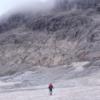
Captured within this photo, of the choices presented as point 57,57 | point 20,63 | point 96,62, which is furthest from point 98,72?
point 20,63

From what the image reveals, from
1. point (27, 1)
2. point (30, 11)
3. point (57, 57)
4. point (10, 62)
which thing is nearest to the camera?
point (57, 57)

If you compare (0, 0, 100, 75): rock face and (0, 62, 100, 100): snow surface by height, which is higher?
(0, 0, 100, 75): rock face

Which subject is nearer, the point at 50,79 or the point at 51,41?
the point at 50,79

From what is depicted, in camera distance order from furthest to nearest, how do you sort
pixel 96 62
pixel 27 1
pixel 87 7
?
pixel 27 1
pixel 87 7
pixel 96 62

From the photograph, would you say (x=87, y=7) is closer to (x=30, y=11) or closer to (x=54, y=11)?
(x=54, y=11)

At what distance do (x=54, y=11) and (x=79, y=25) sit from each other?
1047cm

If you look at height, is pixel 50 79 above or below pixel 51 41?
below

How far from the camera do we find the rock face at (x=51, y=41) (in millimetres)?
59062

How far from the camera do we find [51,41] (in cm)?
6531

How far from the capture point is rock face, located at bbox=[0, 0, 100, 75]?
5906 centimetres

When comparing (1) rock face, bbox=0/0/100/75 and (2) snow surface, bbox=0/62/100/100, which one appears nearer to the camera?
(2) snow surface, bbox=0/62/100/100

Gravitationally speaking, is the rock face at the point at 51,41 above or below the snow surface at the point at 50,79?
above

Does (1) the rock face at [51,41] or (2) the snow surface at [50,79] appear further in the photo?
(1) the rock face at [51,41]

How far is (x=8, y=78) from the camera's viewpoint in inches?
2192
